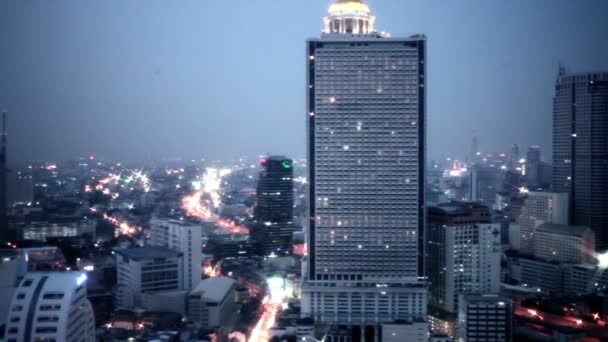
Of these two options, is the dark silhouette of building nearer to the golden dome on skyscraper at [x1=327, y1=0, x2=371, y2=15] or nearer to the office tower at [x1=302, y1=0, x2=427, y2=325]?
the office tower at [x1=302, y1=0, x2=427, y2=325]

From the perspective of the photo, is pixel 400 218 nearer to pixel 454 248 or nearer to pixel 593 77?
pixel 454 248

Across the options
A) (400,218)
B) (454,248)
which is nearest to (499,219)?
(454,248)

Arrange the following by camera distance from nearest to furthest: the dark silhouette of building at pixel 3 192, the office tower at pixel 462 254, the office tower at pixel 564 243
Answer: the dark silhouette of building at pixel 3 192, the office tower at pixel 462 254, the office tower at pixel 564 243

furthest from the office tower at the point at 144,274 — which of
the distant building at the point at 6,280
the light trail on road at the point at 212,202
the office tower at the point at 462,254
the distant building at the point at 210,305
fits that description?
the light trail on road at the point at 212,202

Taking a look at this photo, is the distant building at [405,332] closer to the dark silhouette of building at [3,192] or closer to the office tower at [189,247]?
the office tower at [189,247]

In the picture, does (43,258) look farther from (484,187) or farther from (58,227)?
(484,187)

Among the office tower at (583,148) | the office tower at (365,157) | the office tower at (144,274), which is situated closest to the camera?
the office tower at (365,157)
